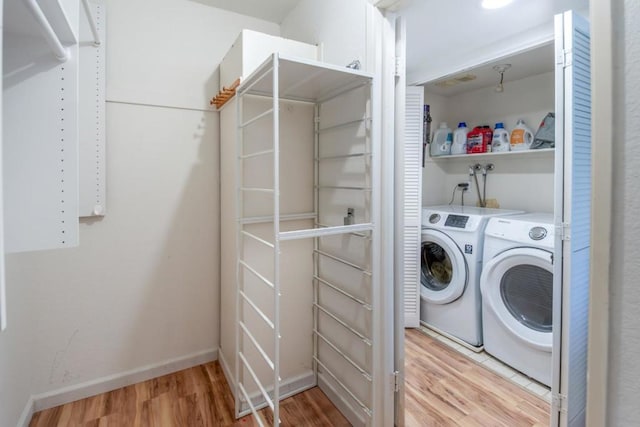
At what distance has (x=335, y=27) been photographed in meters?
1.65

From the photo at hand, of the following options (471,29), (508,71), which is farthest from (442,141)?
(471,29)

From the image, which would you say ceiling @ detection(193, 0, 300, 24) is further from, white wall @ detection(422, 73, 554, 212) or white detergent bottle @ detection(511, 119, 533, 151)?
white detergent bottle @ detection(511, 119, 533, 151)

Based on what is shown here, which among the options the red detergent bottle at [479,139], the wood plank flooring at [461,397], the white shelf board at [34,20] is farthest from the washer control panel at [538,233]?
the white shelf board at [34,20]

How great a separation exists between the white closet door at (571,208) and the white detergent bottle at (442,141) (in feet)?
5.68

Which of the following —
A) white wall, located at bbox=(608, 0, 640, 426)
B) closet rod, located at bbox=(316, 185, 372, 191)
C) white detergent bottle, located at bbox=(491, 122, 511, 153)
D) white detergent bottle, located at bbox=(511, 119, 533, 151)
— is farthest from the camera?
white detergent bottle, located at bbox=(491, 122, 511, 153)

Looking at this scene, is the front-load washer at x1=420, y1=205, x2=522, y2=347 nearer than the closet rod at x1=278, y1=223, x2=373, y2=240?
No

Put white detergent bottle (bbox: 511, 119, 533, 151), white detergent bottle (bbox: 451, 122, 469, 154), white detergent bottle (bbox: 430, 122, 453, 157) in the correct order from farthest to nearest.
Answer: white detergent bottle (bbox: 430, 122, 453, 157) < white detergent bottle (bbox: 451, 122, 469, 154) < white detergent bottle (bbox: 511, 119, 533, 151)

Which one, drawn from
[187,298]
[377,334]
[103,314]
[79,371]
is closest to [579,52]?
[377,334]

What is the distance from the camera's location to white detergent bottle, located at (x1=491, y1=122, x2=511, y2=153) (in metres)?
2.79

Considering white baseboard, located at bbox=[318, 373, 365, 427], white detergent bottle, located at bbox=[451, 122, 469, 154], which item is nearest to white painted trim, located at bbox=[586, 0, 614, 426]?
white baseboard, located at bbox=[318, 373, 365, 427]

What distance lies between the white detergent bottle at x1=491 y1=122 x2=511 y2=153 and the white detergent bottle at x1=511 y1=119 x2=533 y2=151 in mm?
81

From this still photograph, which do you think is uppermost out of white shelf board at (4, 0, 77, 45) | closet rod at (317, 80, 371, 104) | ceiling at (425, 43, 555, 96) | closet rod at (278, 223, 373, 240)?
ceiling at (425, 43, 555, 96)

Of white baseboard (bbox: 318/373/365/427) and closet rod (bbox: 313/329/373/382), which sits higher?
closet rod (bbox: 313/329/373/382)

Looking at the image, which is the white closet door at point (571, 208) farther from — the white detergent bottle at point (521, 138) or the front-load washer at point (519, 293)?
the white detergent bottle at point (521, 138)
